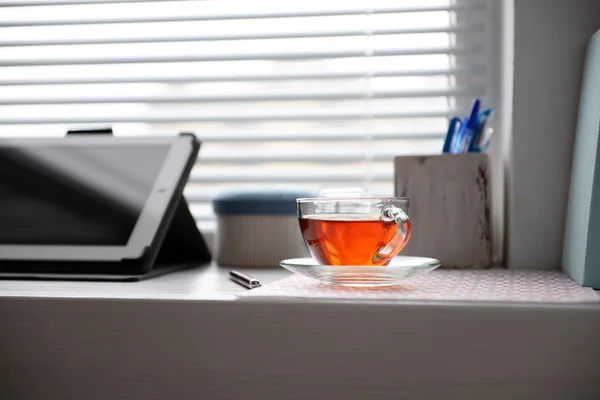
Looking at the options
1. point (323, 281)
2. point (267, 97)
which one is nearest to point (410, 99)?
point (267, 97)

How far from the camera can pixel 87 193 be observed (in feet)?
3.67

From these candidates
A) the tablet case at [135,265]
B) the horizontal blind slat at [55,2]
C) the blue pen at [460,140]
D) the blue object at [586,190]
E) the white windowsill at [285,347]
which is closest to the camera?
the white windowsill at [285,347]

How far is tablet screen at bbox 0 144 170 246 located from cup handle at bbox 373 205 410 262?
0.39m

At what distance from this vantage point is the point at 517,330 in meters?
0.70

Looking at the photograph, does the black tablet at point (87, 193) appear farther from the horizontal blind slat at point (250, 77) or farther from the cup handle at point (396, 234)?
the cup handle at point (396, 234)

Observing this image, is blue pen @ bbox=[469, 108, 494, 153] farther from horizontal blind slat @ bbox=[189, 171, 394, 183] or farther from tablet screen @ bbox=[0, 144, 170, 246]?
tablet screen @ bbox=[0, 144, 170, 246]

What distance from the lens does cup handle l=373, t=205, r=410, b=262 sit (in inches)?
33.0

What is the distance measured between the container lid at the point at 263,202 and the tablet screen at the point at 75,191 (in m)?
0.13

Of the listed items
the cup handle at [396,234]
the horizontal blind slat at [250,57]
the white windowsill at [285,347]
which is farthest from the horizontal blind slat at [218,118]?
the white windowsill at [285,347]

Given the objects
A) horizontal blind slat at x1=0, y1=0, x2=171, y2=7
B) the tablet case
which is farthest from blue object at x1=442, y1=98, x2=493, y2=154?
horizontal blind slat at x1=0, y1=0, x2=171, y2=7

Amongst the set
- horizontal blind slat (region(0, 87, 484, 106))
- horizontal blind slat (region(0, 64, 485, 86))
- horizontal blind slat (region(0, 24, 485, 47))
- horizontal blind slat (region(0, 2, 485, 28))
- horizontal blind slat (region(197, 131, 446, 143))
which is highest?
horizontal blind slat (region(0, 2, 485, 28))

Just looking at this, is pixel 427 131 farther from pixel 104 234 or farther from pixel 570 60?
pixel 104 234

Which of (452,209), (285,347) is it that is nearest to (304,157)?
(452,209)

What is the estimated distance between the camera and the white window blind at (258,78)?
1292 mm
